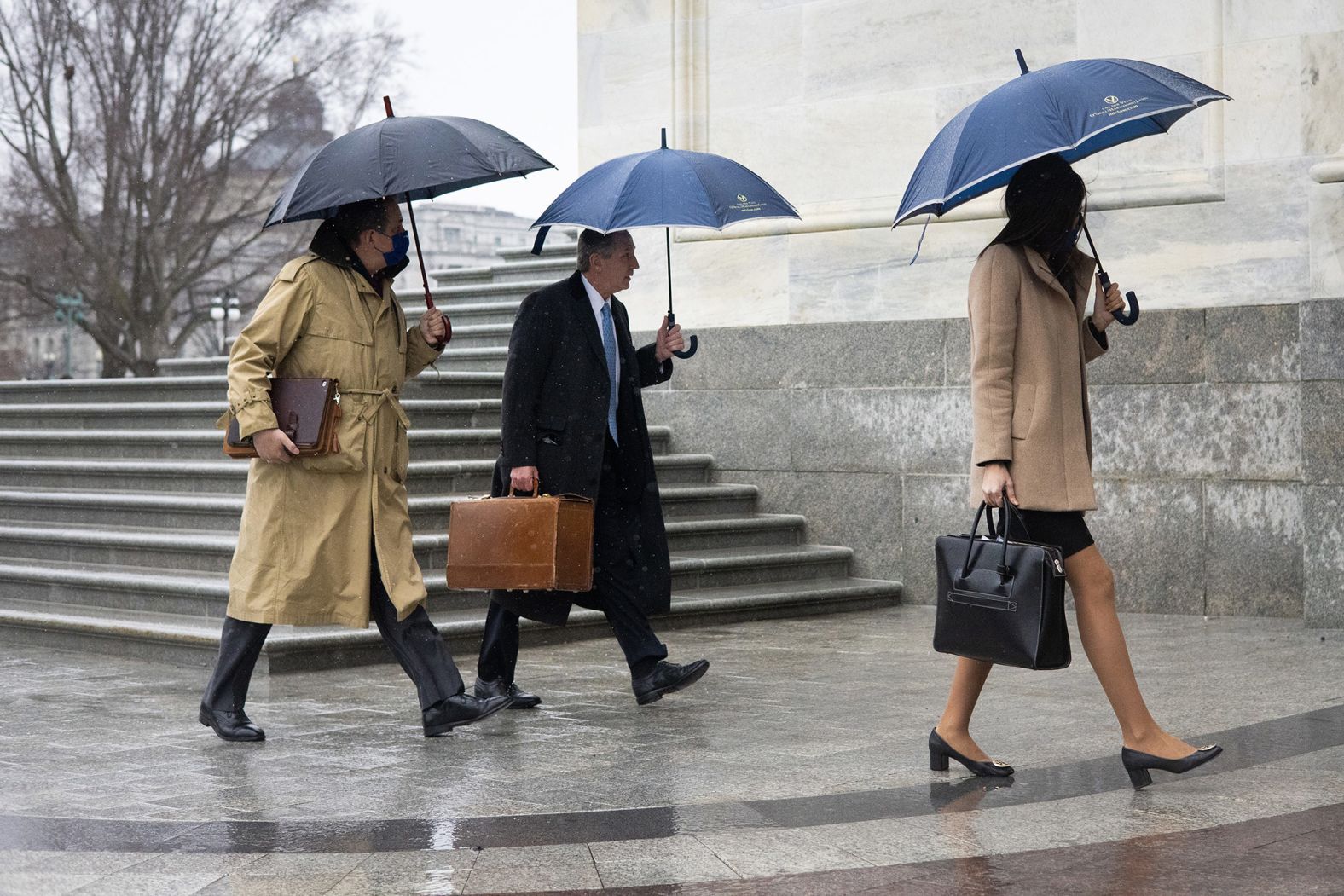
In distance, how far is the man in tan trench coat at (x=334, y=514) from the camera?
6.28 meters

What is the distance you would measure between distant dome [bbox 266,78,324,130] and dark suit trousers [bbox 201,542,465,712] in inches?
988

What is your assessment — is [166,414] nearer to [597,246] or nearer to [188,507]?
[188,507]

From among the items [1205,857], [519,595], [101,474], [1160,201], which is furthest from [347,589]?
[1160,201]

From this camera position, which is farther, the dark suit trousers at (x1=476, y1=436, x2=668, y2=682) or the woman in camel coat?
the dark suit trousers at (x1=476, y1=436, x2=668, y2=682)

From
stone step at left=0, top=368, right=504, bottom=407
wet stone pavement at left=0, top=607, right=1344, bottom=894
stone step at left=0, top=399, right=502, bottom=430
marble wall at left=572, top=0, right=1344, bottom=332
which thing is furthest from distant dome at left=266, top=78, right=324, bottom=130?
wet stone pavement at left=0, top=607, right=1344, bottom=894

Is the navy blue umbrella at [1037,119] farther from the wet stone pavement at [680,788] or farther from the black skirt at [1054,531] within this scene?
the wet stone pavement at [680,788]

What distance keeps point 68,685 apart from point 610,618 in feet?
8.49

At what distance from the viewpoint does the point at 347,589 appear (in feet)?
20.7

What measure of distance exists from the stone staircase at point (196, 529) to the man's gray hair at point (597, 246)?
90.8 inches

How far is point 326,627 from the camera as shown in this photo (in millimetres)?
8203

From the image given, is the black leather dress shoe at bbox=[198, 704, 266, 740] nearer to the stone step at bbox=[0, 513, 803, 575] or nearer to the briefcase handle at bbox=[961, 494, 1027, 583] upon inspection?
the stone step at bbox=[0, 513, 803, 575]

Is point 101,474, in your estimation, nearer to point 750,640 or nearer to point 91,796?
point 750,640

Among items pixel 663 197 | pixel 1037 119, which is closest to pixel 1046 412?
pixel 1037 119

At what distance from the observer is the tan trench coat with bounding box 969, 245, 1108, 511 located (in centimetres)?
534
